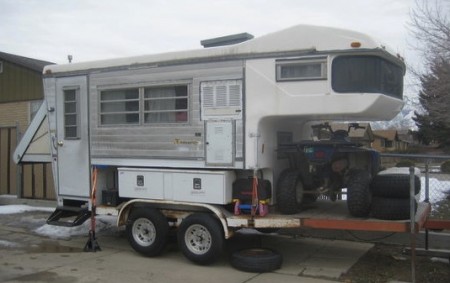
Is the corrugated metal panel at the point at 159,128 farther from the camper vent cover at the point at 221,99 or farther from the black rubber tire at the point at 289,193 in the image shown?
the black rubber tire at the point at 289,193

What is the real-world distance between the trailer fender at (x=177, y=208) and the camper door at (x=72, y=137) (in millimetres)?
950

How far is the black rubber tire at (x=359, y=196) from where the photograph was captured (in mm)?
6996

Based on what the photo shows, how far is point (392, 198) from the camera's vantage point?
699 cm

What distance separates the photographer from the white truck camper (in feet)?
23.3

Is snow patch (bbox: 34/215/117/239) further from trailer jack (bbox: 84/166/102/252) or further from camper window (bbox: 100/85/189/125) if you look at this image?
camper window (bbox: 100/85/189/125)

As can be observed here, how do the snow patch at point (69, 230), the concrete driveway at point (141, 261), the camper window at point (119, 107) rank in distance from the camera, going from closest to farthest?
the concrete driveway at point (141, 261)
the camper window at point (119, 107)
the snow patch at point (69, 230)

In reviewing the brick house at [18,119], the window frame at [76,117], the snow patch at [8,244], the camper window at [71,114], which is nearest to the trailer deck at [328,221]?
the window frame at [76,117]

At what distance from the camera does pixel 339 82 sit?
6.98m

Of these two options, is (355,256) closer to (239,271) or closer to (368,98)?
(239,271)

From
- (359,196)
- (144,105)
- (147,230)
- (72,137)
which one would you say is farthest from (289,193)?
(72,137)

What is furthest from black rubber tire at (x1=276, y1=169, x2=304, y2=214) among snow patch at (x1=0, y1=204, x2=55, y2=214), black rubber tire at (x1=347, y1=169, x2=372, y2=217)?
snow patch at (x1=0, y1=204, x2=55, y2=214)

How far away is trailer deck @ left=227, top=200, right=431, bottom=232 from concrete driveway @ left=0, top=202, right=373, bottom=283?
2.30 ft

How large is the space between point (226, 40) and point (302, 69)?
59.6 inches

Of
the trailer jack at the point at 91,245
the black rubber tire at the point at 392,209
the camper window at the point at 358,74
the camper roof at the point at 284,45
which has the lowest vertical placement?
the trailer jack at the point at 91,245
